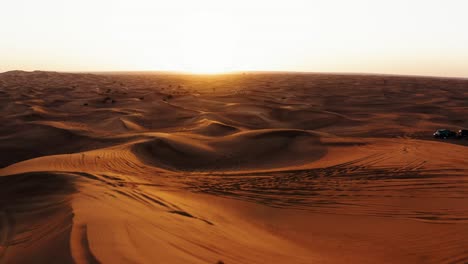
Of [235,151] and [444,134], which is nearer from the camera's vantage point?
[235,151]

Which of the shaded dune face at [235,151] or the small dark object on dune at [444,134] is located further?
the small dark object on dune at [444,134]

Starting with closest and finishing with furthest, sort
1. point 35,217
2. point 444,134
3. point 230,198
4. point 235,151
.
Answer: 1. point 35,217
2. point 230,198
3. point 235,151
4. point 444,134

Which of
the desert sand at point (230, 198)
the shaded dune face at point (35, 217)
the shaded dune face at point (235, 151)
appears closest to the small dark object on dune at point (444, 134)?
the desert sand at point (230, 198)

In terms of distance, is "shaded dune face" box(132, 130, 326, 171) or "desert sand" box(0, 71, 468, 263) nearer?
"desert sand" box(0, 71, 468, 263)

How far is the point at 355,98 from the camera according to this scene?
30.8 m

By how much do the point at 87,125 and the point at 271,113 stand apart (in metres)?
10.6

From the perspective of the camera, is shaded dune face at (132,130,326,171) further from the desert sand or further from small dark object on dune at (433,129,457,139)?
small dark object on dune at (433,129,457,139)

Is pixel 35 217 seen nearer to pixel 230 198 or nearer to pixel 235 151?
pixel 230 198

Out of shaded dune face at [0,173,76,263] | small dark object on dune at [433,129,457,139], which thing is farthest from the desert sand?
small dark object on dune at [433,129,457,139]

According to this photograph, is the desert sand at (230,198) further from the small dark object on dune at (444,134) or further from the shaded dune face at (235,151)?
the small dark object on dune at (444,134)

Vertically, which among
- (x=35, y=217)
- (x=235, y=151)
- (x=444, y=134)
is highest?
(x=444, y=134)

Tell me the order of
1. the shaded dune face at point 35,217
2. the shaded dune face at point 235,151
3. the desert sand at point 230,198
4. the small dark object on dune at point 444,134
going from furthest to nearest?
the small dark object on dune at point 444,134, the shaded dune face at point 235,151, the desert sand at point 230,198, the shaded dune face at point 35,217

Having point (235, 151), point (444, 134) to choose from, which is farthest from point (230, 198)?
point (444, 134)

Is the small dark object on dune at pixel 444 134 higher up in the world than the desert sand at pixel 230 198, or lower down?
higher up
